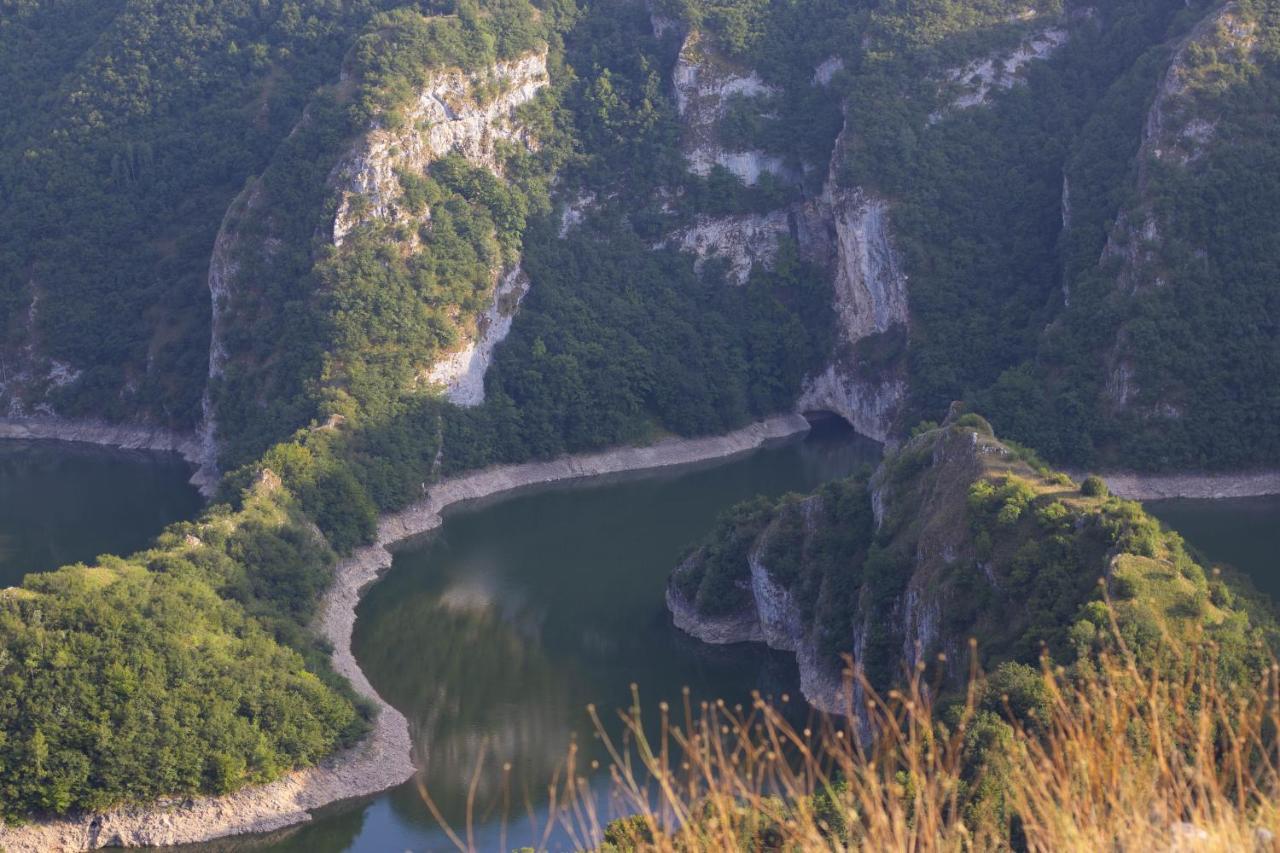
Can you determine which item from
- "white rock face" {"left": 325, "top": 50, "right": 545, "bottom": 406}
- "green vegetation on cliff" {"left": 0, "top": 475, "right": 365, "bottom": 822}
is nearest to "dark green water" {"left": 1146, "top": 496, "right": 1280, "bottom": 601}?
"green vegetation on cliff" {"left": 0, "top": 475, "right": 365, "bottom": 822}

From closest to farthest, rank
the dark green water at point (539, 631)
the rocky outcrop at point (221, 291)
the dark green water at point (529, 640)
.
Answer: the dark green water at point (539, 631)
the dark green water at point (529, 640)
the rocky outcrop at point (221, 291)

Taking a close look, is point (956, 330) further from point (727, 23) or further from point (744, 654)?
point (744, 654)

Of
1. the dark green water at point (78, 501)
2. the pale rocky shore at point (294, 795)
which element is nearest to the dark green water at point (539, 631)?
the pale rocky shore at point (294, 795)

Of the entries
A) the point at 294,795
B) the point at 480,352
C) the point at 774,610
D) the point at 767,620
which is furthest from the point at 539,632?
the point at 480,352

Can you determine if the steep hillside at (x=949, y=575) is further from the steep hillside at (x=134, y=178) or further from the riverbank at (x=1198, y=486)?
the steep hillside at (x=134, y=178)

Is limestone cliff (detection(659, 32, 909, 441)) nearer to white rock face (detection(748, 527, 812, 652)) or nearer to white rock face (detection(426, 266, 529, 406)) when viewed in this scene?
white rock face (detection(426, 266, 529, 406))

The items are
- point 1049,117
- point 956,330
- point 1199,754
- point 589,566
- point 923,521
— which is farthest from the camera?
point 1049,117

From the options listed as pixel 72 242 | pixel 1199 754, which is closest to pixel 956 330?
pixel 72 242
